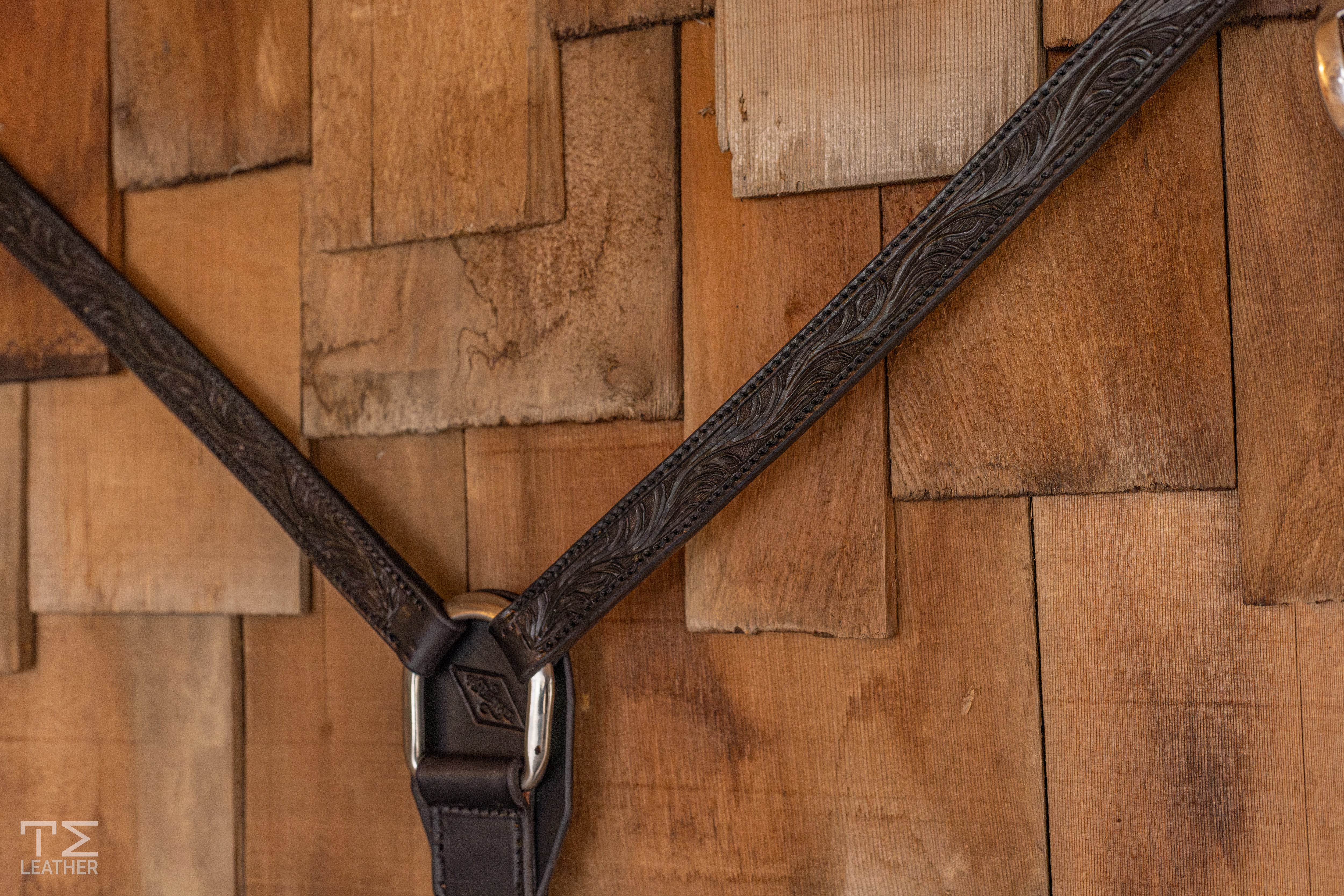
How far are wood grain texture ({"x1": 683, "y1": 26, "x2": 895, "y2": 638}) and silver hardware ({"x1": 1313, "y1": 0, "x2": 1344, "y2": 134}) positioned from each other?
0.84ft

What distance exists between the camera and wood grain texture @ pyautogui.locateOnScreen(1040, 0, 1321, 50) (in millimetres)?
582

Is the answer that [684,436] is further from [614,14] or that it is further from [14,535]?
[14,535]

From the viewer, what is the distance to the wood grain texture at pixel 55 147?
81 centimetres

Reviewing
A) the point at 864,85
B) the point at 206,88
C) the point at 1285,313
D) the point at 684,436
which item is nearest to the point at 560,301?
the point at 684,436

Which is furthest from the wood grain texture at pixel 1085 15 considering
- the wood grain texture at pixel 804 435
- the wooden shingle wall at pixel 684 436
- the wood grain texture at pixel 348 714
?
the wood grain texture at pixel 348 714

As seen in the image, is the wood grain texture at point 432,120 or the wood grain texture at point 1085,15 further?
the wood grain texture at point 432,120

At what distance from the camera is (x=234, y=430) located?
0.73 m

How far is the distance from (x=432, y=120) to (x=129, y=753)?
59 centimetres

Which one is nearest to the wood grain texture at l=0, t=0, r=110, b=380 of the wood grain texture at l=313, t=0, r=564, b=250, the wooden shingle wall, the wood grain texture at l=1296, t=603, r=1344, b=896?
the wooden shingle wall

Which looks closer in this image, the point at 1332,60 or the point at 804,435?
the point at 1332,60

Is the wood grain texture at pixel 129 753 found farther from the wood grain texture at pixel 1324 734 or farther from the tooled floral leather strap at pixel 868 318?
the wood grain texture at pixel 1324 734

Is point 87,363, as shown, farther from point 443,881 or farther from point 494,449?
point 443,881

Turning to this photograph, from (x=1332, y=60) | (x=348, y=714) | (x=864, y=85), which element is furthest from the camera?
(x=348, y=714)

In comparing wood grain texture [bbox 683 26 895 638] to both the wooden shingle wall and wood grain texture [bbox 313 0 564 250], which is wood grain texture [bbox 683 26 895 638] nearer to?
the wooden shingle wall
